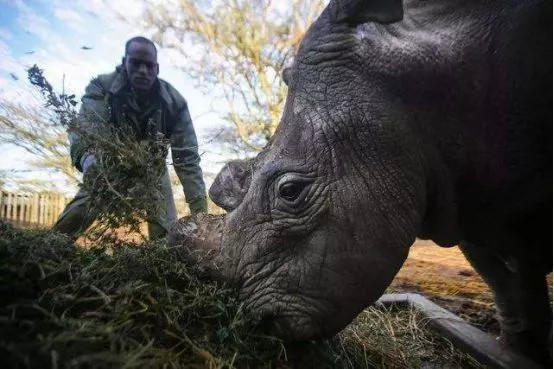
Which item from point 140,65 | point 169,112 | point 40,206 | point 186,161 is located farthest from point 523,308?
point 40,206

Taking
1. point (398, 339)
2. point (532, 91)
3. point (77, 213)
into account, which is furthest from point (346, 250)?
point (77, 213)

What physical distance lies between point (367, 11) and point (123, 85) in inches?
132

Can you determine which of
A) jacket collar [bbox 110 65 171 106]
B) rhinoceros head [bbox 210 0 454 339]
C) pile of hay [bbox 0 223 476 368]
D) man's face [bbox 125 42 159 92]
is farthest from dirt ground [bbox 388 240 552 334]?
man's face [bbox 125 42 159 92]

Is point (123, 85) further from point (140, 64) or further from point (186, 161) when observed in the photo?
point (186, 161)

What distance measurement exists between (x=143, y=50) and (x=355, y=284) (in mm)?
4039

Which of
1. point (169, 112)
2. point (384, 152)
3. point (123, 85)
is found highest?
point (123, 85)

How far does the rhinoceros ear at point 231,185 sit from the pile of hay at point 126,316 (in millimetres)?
395

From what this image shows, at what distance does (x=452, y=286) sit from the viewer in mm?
4977

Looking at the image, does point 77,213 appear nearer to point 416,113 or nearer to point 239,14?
point 416,113

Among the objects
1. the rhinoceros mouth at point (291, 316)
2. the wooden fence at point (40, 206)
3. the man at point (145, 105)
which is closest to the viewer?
the rhinoceros mouth at point (291, 316)

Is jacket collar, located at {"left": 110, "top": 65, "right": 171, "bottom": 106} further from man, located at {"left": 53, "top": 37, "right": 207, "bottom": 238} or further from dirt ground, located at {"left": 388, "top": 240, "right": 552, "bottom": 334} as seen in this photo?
dirt ground, located at {"left": 388, "top": 240, "right": 552, "bottom": 334}

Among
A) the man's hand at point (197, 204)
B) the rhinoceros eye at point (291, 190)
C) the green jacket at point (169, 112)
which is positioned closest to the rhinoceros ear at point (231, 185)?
the rhinoceros eye at point (291, 190)

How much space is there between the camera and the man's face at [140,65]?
5.05m

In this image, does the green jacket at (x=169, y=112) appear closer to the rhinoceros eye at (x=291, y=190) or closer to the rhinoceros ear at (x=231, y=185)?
the rhinoceros ear at (x=231, y=185)
